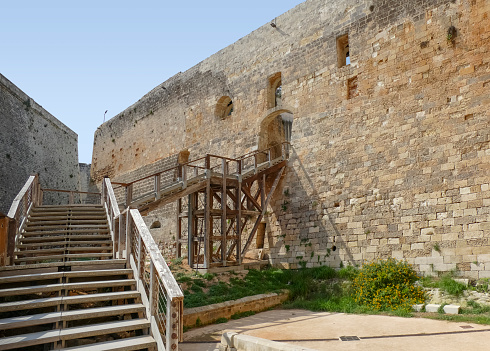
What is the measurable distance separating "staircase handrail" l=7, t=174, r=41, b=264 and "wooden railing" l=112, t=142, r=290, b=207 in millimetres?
1799

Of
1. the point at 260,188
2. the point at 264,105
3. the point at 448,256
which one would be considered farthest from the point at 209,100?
the point at 448,256

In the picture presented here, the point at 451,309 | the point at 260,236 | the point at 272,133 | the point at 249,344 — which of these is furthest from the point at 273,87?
the point at 249,344

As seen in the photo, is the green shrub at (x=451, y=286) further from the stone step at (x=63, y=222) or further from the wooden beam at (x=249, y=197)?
the stone step at (x=63, y=222)

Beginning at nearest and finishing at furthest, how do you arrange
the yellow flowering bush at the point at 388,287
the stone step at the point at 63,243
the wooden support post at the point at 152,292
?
1. the wooden support post at the point at 152,292
2. the stone step at the point at 63,243
3. the yellow flowering bush at the point at 388,287

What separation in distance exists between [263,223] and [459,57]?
291 inches

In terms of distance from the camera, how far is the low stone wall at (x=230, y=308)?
23.8 feet

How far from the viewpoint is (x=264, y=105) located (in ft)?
45.0

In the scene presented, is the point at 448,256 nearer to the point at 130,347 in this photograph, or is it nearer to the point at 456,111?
the point at 456,111

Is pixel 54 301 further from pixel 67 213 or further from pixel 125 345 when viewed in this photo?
pixel 67 213

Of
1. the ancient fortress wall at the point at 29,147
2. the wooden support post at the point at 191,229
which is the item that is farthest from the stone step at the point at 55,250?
the ancient fortress wall at the point at 29,147

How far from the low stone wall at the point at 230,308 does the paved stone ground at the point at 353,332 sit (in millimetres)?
262

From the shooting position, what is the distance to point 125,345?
4070mm

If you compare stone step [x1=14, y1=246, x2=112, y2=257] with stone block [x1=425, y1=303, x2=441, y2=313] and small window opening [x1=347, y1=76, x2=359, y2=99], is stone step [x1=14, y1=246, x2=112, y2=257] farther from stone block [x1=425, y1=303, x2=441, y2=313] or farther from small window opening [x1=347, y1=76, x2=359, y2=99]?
small window opening [x1=347, y1=76, x2=359, y2=99]

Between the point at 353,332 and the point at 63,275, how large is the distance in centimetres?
461
